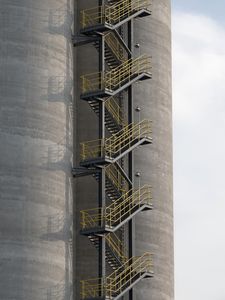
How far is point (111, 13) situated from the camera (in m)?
54.2

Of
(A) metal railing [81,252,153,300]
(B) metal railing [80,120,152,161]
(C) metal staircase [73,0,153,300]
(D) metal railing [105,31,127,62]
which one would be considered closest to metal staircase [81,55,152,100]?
(C) metal staircase [73,0,153,300]

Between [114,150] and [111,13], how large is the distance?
6440 mm

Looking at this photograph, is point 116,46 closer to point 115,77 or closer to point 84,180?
point 115,77

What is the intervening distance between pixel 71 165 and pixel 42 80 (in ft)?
13.0

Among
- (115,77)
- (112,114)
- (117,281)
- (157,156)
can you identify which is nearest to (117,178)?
(112,114)

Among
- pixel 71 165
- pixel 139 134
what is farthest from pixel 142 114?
pixel 71 165

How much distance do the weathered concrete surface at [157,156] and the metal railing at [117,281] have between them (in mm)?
1477

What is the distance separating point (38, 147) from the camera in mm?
50219

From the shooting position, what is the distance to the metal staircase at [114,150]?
5147 centimetres

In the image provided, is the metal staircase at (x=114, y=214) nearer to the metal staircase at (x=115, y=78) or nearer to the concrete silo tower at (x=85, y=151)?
the concrete silo tower at (x=85, y=151)

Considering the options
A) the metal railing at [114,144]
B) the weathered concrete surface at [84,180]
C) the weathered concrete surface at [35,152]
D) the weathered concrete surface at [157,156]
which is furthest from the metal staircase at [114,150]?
the weathered concrete surface at [35,152]

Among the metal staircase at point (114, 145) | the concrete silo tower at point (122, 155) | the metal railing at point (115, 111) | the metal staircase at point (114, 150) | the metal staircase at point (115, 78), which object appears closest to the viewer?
the metal staircase at point (114, 150)

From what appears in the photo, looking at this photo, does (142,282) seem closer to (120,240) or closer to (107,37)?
(120,240)

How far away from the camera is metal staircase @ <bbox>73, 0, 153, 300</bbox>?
51.5 meters
